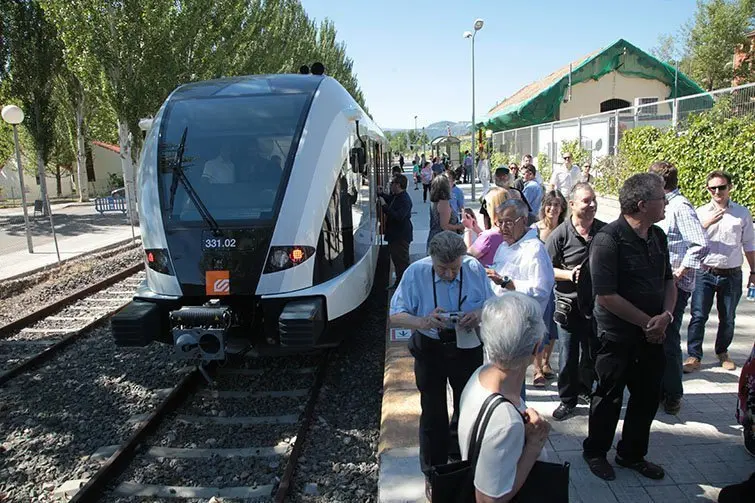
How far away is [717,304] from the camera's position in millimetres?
4965

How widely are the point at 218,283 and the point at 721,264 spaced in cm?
439

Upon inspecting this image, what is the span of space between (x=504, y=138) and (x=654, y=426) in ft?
96.8

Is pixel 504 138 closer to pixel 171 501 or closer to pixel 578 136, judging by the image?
pixel 578 136

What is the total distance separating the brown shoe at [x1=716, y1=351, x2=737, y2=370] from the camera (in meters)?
4.94

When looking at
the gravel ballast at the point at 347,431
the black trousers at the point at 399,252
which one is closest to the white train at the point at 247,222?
the gravel ballast at the point at 347,431

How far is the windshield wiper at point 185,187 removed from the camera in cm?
513

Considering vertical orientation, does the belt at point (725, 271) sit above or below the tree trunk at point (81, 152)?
below

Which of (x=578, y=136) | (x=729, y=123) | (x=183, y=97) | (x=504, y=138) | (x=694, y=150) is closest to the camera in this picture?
(x=183, y=97)

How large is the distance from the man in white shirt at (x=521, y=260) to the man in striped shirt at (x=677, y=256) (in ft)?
3.76

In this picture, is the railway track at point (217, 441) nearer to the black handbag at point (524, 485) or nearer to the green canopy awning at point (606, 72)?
the black handbag at point (524, 485)

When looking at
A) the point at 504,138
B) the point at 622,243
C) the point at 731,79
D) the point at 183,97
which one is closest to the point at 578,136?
the point at 504,138

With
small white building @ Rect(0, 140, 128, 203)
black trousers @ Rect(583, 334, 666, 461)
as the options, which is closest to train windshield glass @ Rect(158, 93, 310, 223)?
black trousers @ Rect(583, 334, 666, 461)

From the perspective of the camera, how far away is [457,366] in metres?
3.24

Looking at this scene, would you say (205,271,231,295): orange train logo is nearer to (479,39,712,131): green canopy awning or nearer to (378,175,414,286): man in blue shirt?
(378,175,414,286): man in blue shirt
